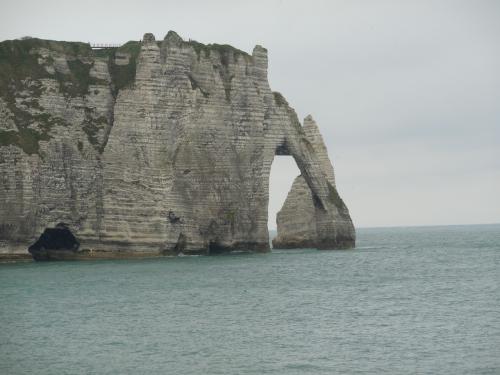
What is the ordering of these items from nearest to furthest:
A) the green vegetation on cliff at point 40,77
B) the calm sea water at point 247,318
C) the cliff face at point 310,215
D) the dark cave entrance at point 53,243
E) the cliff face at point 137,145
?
the calm sea water at point 247,318, the cliff face at point 137,145, the green vegetation on cliff at point 40,77, the dark cave entrance at point 53,243, the cliff face at point 310,215

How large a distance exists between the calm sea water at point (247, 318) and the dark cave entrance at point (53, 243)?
587 cm

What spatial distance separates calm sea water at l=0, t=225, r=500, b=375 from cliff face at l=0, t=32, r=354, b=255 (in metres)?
5.73

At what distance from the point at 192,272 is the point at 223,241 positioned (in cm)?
1945

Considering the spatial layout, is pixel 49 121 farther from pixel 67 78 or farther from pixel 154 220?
pixel 154 220

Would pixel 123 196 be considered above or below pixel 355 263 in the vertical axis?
above

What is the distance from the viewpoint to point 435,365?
1768 inches

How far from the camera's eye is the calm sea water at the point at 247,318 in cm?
4612

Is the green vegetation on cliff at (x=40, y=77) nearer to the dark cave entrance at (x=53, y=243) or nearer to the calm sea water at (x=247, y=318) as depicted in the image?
the dark cave entrance at (x=53, y=243)

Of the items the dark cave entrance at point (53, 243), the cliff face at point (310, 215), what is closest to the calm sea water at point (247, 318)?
the dark cave entrance at point (53, 243)

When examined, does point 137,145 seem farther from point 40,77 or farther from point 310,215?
point 310,215

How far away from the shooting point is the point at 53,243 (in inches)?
3907

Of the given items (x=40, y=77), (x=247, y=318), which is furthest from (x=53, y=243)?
(x=247, y=318)

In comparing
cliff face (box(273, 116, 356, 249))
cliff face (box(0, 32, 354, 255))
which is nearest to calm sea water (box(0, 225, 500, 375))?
cliff face (box(0, 32, 354, 255))

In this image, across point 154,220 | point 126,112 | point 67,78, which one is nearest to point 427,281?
point 154,220
